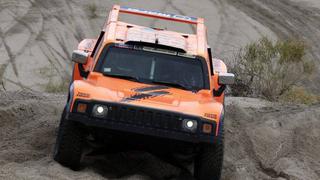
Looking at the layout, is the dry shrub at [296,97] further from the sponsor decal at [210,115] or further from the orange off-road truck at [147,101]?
the sponsor decal at [210,115]

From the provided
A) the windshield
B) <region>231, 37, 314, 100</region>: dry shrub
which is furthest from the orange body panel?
<region>231, 37, 314, 100</region>: dry shrub

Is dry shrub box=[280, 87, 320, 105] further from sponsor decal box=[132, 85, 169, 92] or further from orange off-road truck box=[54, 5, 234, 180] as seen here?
sponsor decal box=[132, 85, 169, 92]

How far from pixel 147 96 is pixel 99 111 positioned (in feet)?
2.01

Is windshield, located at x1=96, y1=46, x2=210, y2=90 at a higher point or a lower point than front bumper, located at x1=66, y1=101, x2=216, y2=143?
higher

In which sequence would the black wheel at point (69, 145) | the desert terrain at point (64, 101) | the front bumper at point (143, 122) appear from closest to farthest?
the front bumper at point (143, 122) < the black wheel at point (69, 145) < the desert terrain at point (64, 101)

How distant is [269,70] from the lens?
17.0 metres

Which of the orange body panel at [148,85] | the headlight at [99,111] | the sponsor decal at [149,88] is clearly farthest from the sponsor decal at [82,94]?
the sponsor decal at [149,88]

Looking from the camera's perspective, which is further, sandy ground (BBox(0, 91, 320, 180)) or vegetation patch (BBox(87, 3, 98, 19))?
vegetation patch (BBox(87, 3, 98, 19))

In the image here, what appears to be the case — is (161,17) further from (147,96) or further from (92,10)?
(92,10)

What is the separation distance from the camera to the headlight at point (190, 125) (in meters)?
6.91

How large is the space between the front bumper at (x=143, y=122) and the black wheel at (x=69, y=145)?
16cm

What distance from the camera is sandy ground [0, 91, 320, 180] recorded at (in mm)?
7320

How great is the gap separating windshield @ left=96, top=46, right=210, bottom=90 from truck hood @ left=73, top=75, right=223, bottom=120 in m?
0.15

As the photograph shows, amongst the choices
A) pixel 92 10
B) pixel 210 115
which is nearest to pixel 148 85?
pixel 210 115
